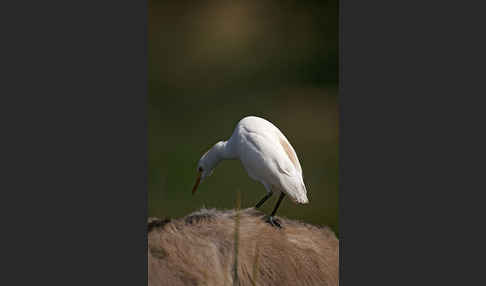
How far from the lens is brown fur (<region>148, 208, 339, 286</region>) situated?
430 cm

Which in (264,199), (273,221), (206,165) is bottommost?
(273,221)

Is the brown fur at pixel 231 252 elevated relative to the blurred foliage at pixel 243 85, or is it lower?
lower

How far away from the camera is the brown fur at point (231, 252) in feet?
14.1

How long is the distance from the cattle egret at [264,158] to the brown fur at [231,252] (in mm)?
251

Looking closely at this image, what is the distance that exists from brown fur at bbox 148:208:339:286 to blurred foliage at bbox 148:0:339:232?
0.19 meters

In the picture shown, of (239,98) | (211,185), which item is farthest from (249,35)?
(211,185)

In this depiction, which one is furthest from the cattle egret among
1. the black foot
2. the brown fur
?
the brown fur

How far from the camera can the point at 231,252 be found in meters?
4.37

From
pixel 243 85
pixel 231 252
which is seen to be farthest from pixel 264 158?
pixel 231 252

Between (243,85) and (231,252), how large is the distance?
1357mm

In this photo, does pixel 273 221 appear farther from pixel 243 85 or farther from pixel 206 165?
pixel 243 85

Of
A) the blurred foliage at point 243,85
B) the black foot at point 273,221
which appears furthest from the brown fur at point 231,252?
the blurred foliage at point 243,85

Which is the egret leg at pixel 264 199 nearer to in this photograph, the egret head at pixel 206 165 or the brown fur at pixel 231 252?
the brown fur at pixel 231 252

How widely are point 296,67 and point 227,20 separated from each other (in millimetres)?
671
